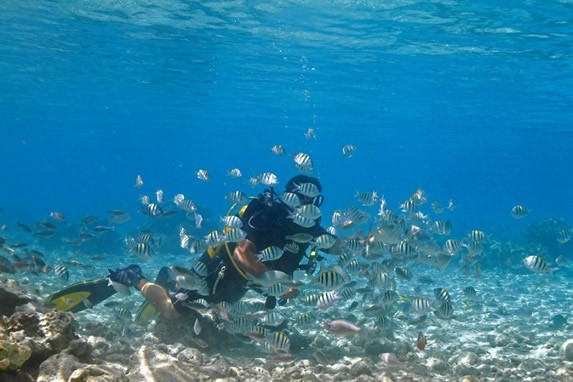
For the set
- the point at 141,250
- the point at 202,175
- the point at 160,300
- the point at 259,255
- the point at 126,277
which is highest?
the point at 259,255

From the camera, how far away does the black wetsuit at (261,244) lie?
7.55m

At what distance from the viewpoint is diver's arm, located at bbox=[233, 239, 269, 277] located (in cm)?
738

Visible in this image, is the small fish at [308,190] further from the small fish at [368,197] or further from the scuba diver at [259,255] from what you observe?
the small fish at [368,197]

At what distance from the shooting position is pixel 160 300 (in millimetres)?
8680

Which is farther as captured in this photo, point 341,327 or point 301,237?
point 301,237

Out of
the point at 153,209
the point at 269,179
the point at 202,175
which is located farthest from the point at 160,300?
the point at 202,175

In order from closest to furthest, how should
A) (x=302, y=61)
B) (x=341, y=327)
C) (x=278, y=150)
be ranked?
1. (x=341, y=327)
2. (x=278, y=150)
3. (x=302, y=61)

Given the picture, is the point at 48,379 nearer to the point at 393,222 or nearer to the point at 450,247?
the point at 393,222

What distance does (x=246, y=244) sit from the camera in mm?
7457

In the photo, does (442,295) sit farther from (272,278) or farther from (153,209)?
(153,209)

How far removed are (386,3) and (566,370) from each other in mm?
15263

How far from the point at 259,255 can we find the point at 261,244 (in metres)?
0.53

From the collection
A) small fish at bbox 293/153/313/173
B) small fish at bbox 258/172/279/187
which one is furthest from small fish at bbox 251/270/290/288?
small fish at bbox 293/153/313/173

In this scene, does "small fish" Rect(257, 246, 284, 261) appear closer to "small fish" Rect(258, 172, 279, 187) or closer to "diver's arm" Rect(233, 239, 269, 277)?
"diver's arm" Rect(233, 239, 269, 277)
